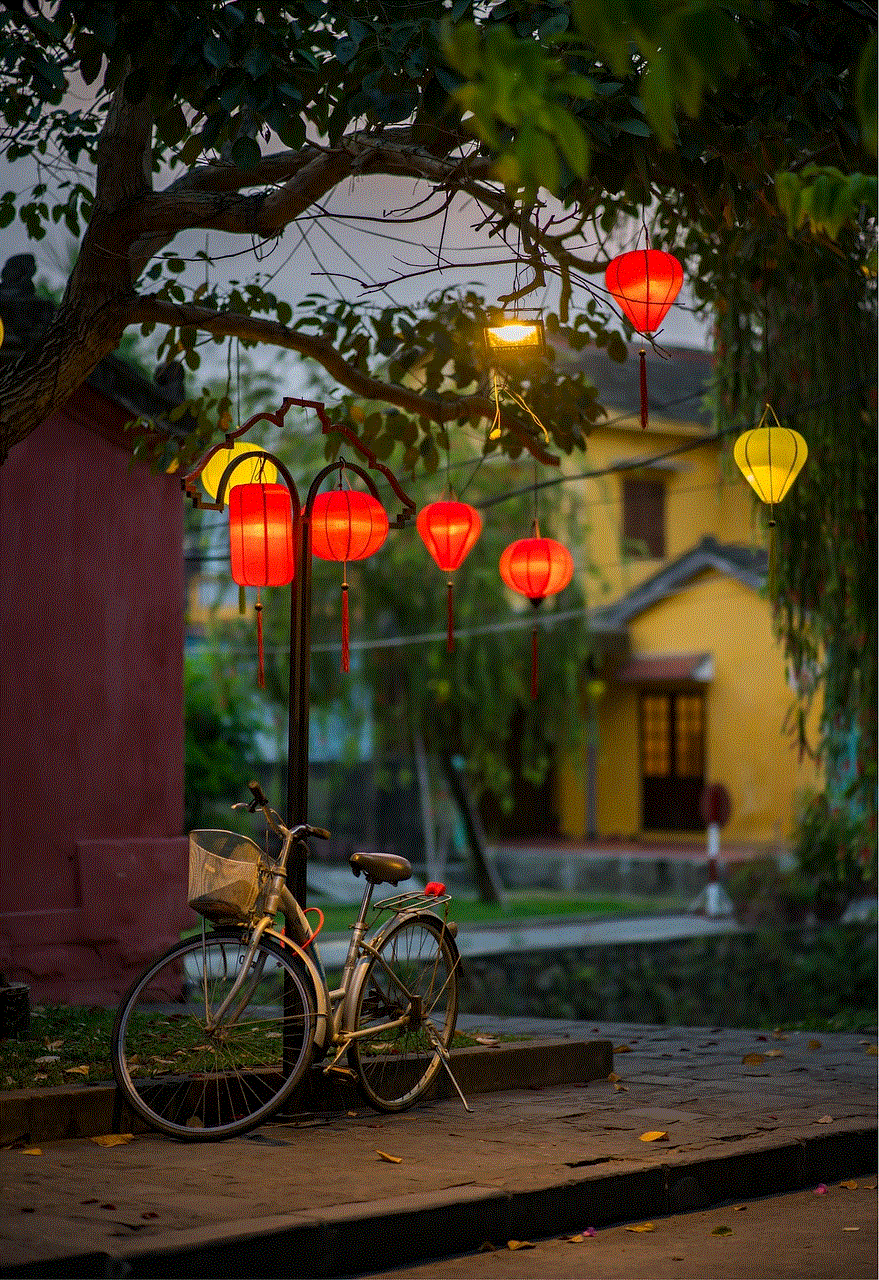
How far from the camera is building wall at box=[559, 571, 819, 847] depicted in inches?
914

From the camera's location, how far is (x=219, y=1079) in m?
5.96

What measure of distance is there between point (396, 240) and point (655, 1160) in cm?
427

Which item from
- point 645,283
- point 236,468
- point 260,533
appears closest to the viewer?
point 260,533

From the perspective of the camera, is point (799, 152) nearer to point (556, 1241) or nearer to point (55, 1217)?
point (556, 1241)

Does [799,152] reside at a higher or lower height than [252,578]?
higher

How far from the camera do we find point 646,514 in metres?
26.1

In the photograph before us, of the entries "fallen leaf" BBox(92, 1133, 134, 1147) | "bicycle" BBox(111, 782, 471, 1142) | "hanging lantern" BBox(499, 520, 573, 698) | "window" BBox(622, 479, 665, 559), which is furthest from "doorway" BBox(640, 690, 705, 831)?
"fallen leaf" BBox(92, 1133, 134, 1147)

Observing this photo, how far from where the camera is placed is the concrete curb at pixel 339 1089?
5.56 metres

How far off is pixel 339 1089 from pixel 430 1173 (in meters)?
1.25

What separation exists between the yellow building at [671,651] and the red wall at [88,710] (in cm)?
1305

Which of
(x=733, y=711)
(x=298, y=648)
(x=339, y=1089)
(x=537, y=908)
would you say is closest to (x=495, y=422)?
(x=298, y=648)

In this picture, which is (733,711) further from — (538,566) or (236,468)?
(236,468)

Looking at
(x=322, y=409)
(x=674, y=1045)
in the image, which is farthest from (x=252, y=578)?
(x=674, y=1045)

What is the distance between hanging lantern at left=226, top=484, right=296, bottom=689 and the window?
61.6ft
